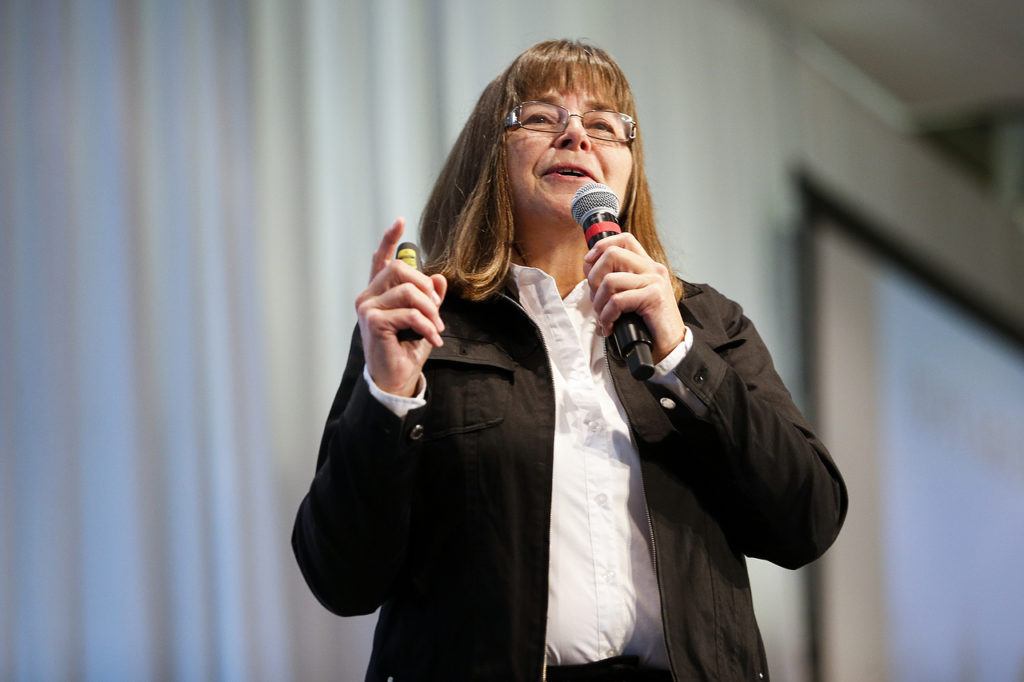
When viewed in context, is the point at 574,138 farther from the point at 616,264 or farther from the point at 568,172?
the point at 616,264

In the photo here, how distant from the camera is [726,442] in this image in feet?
4.58

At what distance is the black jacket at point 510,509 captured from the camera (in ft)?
4.48

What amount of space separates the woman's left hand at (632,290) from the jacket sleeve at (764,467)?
4 centimetres

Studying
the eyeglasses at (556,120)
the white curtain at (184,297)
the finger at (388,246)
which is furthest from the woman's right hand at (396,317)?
the white curtain at (184,297)

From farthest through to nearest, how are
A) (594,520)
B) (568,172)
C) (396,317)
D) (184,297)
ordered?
(184,297), (568,172), (594,520), (396,317)

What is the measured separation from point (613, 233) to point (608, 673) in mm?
551

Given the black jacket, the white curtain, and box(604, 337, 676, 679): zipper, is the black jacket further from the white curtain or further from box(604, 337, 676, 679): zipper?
the white curtain

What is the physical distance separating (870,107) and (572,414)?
430cm

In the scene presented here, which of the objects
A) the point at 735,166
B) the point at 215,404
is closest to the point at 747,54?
the point at 735,166

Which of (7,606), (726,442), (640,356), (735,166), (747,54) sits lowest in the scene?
(7,606)

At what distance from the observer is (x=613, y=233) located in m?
1.47

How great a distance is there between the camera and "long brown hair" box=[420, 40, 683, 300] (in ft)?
5.47

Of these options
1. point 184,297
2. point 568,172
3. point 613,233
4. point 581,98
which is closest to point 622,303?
point 613,233

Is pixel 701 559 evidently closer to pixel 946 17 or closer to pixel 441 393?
pixel 441 393
